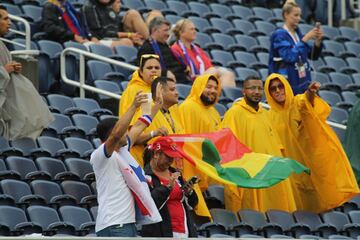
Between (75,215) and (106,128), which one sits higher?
(106,128)

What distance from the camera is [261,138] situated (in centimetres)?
1652

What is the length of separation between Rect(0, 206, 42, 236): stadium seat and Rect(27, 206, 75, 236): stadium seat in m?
0.08

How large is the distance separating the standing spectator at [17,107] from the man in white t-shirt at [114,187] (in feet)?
8.89

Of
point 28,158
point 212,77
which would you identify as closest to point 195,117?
point 212,77

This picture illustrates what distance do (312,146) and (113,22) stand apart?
3716 mm

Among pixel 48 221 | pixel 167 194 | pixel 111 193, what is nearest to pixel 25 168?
pixel 48 221

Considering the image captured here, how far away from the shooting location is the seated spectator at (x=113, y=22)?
1950 centimetres

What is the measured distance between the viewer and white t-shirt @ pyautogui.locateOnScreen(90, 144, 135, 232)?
13117mm

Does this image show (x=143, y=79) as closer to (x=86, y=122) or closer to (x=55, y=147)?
(x=55, y=147)

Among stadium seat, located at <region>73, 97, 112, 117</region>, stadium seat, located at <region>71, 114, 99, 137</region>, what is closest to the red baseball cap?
stadium seat, located at <region>71, 114, 99, 137</region>

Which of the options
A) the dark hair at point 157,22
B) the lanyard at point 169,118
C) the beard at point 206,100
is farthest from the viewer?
the dark hair at point 157,22

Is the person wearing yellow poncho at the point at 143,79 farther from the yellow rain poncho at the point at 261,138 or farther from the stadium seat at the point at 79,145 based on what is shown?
the yellow rain poncho at the point at 261,138

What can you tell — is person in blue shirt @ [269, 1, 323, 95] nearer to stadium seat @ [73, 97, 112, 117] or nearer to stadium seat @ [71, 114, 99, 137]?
stadium seat @ [73, 97, 112, 117]

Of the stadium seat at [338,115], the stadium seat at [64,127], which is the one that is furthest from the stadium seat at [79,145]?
the stadium seat at [338,115]
